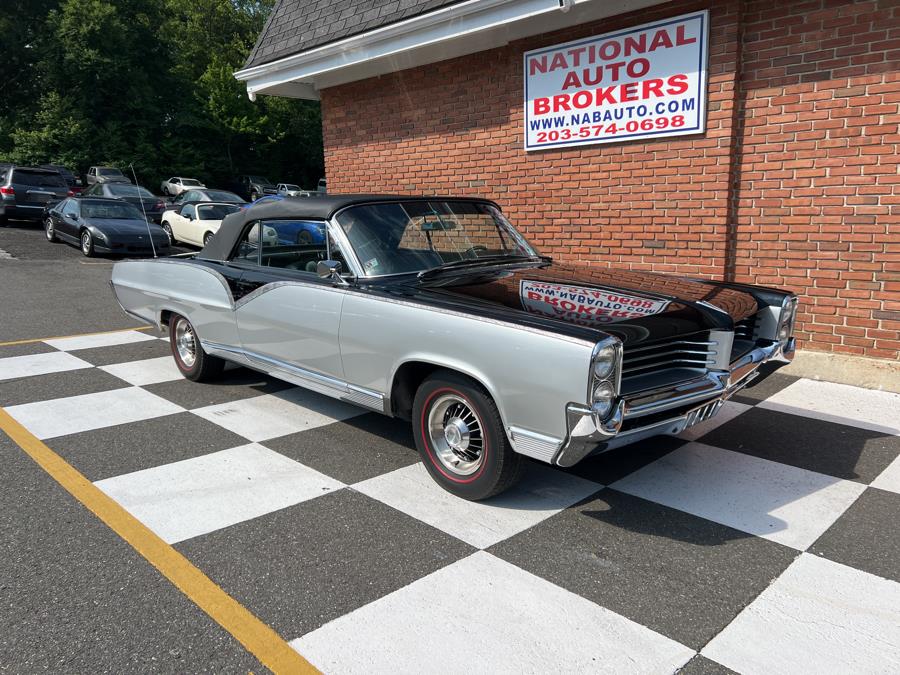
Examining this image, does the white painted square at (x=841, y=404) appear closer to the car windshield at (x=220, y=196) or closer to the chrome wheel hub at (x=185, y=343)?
the chrome wheel hub at (x=185, y=343)

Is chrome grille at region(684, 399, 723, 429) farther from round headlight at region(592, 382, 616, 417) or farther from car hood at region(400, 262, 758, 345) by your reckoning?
round headlight at region(592, 382, 616, 417)

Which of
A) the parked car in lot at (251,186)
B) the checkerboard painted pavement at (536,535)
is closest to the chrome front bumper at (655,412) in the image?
the checkerboard painted pavement at (536,535)

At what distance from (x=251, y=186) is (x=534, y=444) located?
3849cm

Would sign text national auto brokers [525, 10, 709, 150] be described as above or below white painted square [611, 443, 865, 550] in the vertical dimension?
above

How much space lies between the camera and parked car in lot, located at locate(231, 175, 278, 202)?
37594 millimetres

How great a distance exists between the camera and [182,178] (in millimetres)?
33250

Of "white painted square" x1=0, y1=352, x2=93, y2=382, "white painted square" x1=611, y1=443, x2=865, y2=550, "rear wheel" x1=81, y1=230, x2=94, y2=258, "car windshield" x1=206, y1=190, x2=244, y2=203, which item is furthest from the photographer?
"car windshield" x1=206, y1=190, x2=244, y2=203

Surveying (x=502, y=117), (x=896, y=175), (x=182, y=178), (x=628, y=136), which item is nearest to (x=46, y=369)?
(x=502, y=117)

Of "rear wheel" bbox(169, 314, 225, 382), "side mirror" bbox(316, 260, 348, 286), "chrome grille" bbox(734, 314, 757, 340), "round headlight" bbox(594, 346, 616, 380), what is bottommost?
"rear wheel" bbox(169, 314, 225, 382)

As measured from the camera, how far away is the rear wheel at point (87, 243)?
14219 millimetres

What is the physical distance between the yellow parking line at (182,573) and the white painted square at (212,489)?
0.07 meters

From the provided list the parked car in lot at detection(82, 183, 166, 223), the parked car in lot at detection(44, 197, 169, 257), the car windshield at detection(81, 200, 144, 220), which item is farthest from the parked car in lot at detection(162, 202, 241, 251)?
the parked car in lot at detection(82, 183, 166, 223)

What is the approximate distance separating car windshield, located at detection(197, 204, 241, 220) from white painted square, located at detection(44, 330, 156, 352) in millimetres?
9037

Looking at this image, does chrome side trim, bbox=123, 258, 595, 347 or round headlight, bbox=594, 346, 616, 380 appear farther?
chrome side trim, bbox=123, 258, 595, 347
